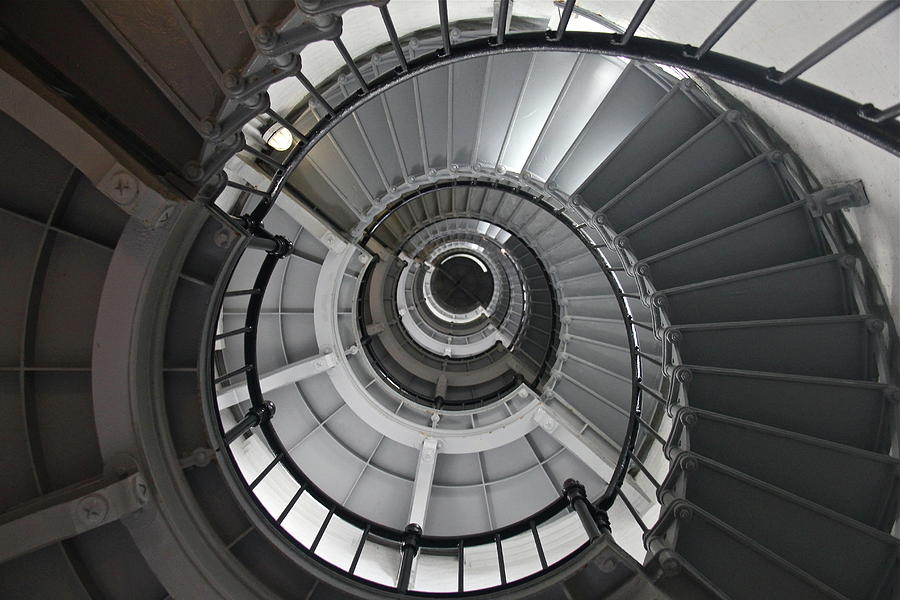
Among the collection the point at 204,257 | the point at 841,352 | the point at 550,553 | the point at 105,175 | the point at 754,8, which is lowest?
the point at 550,553

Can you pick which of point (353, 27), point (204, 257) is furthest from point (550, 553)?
point (353, 27)

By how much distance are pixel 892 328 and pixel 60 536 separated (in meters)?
7.93

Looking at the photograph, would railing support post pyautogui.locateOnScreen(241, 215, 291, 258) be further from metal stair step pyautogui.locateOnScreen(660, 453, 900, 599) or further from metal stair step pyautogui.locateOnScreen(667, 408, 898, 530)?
metal stair step pyautogui.locateOnScreen(660, 453, 900, 599)

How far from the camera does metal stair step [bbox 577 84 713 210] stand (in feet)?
16.7

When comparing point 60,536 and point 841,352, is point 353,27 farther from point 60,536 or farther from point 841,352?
point 841,352

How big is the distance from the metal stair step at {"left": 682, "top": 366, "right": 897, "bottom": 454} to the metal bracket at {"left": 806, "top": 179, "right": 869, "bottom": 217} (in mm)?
1808

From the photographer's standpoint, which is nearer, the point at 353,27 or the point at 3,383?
the point at 3,383

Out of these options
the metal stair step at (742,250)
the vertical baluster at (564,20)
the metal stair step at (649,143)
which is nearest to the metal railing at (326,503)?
the metal stair step at (742,250)

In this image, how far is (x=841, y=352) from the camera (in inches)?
180

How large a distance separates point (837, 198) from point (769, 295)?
4.23 feet

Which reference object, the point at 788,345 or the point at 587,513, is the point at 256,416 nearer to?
the point at 587,513

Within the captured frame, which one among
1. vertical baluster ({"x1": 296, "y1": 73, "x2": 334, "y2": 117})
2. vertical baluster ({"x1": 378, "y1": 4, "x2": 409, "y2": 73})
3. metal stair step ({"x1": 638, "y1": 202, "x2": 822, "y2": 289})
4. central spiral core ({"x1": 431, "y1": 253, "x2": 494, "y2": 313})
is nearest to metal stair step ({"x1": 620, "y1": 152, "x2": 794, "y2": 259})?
metal stair step ({"x1": 638, "y1": 202, "x2": 822, "y2": 289})

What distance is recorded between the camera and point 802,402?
15.5 feet

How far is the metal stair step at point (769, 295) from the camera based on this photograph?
4.57 meters
